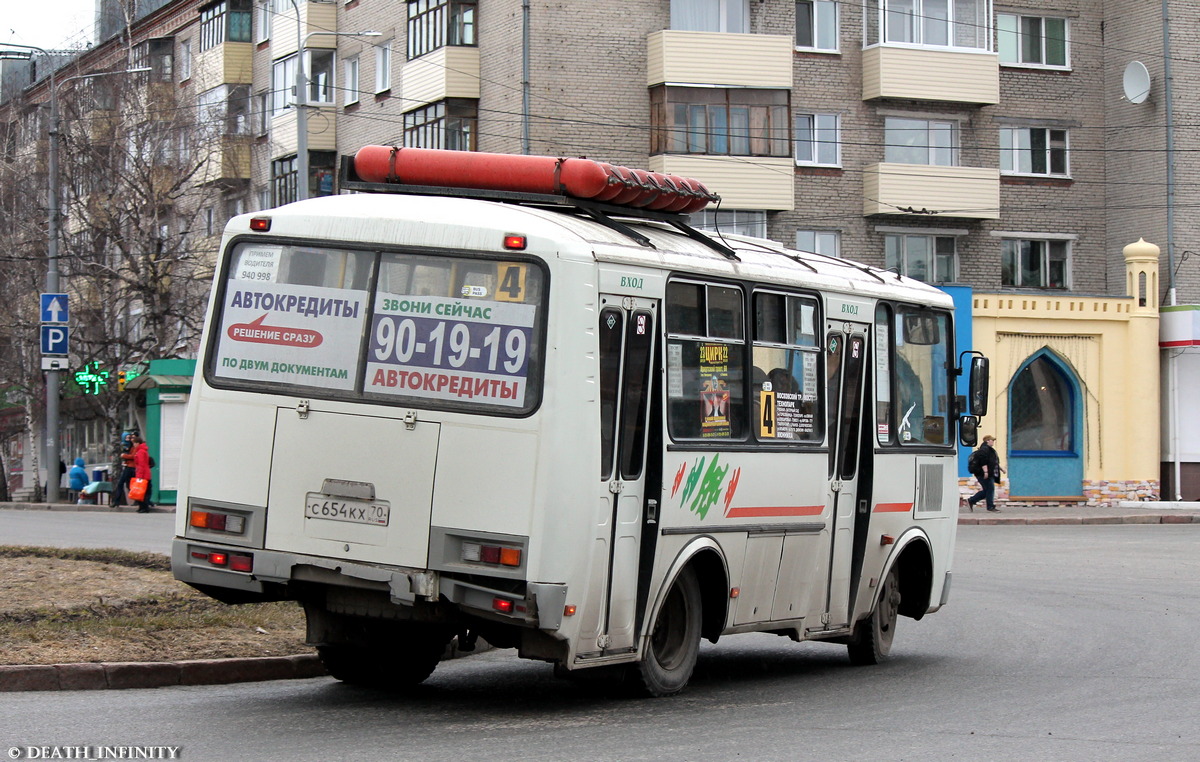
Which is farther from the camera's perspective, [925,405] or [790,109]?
[790,109]

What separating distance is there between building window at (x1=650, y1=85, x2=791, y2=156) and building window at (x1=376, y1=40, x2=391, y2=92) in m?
8.73

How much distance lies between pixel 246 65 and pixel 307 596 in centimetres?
4355

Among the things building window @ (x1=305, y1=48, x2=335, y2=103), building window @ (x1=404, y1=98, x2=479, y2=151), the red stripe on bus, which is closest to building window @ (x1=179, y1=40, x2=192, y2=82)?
building window @ (x1=305, y1=48, x2=335, y2=103)

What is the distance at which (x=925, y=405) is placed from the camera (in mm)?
A: 12852

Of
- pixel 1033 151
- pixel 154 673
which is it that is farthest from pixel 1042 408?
pixel 154 673

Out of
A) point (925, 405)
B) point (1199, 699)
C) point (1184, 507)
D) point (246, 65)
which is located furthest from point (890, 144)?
point (1199, 699)

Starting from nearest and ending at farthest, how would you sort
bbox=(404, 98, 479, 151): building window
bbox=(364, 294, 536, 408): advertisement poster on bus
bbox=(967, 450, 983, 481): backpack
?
1. bbox=(364, 294, 536, 408): advertisement poster on bus
2. bbox=(967, 450, 983, 481): backpack
3. bbox=(404, 98, 479, 151): building window

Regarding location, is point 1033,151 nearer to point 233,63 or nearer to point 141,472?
point 141,472

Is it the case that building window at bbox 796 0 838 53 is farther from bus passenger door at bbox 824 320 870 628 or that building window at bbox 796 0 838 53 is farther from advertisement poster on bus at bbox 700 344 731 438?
advertisement poster on bus at bbox 700 344 731 438

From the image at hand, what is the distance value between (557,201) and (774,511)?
2.50 metres

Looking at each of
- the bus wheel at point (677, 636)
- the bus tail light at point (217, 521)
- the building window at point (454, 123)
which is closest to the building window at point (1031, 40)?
the building window at point (454, 123)

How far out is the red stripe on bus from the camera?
10250 mm

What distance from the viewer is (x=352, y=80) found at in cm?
4491

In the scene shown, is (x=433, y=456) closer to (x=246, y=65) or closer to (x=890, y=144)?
(x=890, y=144)
